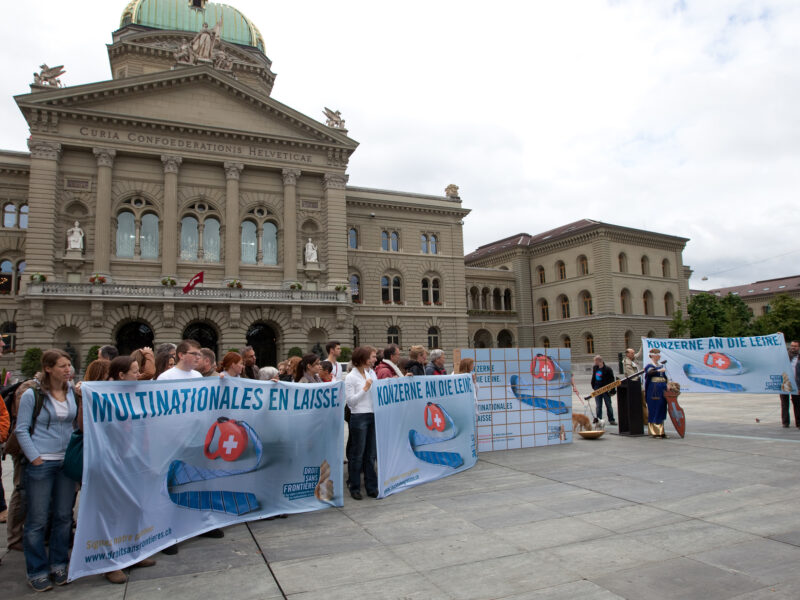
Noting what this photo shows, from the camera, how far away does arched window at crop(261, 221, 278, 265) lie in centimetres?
3944

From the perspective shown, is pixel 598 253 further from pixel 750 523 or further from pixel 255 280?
pixel 750 523

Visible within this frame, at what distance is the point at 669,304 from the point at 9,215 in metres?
61.3

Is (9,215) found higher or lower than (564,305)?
higher

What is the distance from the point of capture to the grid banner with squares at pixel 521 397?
1164 centimetres

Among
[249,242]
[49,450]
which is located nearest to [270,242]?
[249,242]

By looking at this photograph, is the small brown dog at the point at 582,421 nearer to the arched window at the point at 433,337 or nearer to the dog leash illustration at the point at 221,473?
the dog leash illustration at the point at 221,473

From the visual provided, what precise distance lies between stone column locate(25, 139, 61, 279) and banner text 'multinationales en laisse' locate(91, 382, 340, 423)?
31.9 m

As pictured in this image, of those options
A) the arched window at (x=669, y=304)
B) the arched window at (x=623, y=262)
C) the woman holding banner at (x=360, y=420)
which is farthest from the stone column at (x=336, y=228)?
the arched window at (x=669, y=304)

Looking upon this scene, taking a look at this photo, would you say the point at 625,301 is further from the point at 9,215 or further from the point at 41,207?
the point at 9,215

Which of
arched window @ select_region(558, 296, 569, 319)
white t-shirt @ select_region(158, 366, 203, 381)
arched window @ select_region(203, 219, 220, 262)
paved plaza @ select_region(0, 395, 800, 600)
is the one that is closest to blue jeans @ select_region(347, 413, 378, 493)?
paved plaza @ select_region(0, 395, 800, 600)

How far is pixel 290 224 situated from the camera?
128ft

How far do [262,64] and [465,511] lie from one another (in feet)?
168

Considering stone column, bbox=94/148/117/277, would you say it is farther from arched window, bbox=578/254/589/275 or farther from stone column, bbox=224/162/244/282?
arched window, bbox=578/254/589/275

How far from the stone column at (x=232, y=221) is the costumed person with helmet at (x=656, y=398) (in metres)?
29.3
